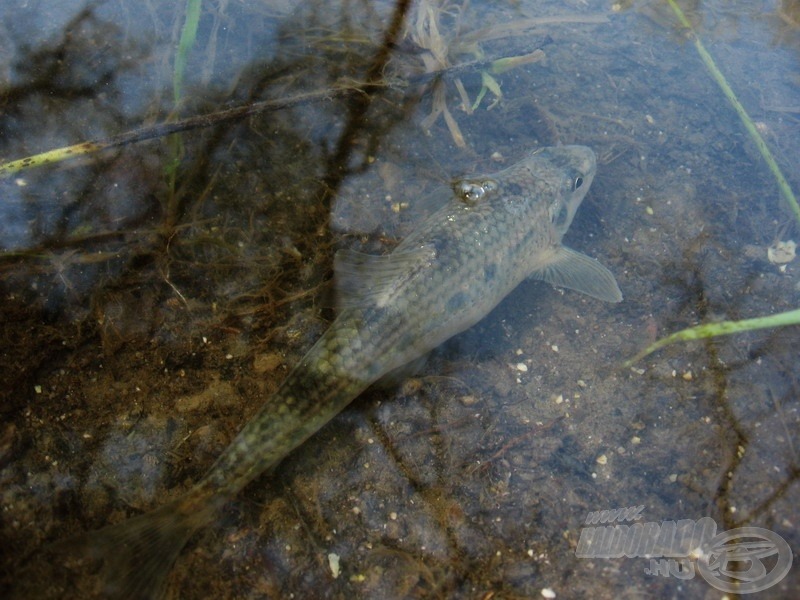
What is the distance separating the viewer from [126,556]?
10.3 ft

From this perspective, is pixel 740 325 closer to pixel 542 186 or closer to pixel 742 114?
pixel 542 186

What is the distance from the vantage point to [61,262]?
4336mm

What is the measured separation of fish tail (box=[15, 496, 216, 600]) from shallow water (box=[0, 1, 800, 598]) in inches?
8.6

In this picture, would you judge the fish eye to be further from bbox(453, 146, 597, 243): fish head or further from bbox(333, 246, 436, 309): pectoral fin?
bbox(333, 246, 436, 309): pectoral fin

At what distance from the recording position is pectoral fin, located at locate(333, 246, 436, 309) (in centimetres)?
388

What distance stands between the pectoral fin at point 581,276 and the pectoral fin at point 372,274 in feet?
4.04

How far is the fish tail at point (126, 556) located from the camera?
3133mm

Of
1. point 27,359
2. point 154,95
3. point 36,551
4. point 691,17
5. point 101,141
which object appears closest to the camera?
point 36,551

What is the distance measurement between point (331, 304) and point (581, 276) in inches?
79.5

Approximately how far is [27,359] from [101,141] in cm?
184

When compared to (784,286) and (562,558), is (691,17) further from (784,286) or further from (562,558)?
(562,558)

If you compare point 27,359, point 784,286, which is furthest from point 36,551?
point 784,286

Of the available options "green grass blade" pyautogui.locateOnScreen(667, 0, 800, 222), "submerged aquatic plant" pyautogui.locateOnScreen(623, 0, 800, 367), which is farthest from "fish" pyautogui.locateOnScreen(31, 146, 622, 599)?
"green grass blade" pyautogui.locateOnScreen(667, 0, 800, 222)

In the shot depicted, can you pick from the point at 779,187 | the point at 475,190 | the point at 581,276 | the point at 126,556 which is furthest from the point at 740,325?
the point at 126,556
